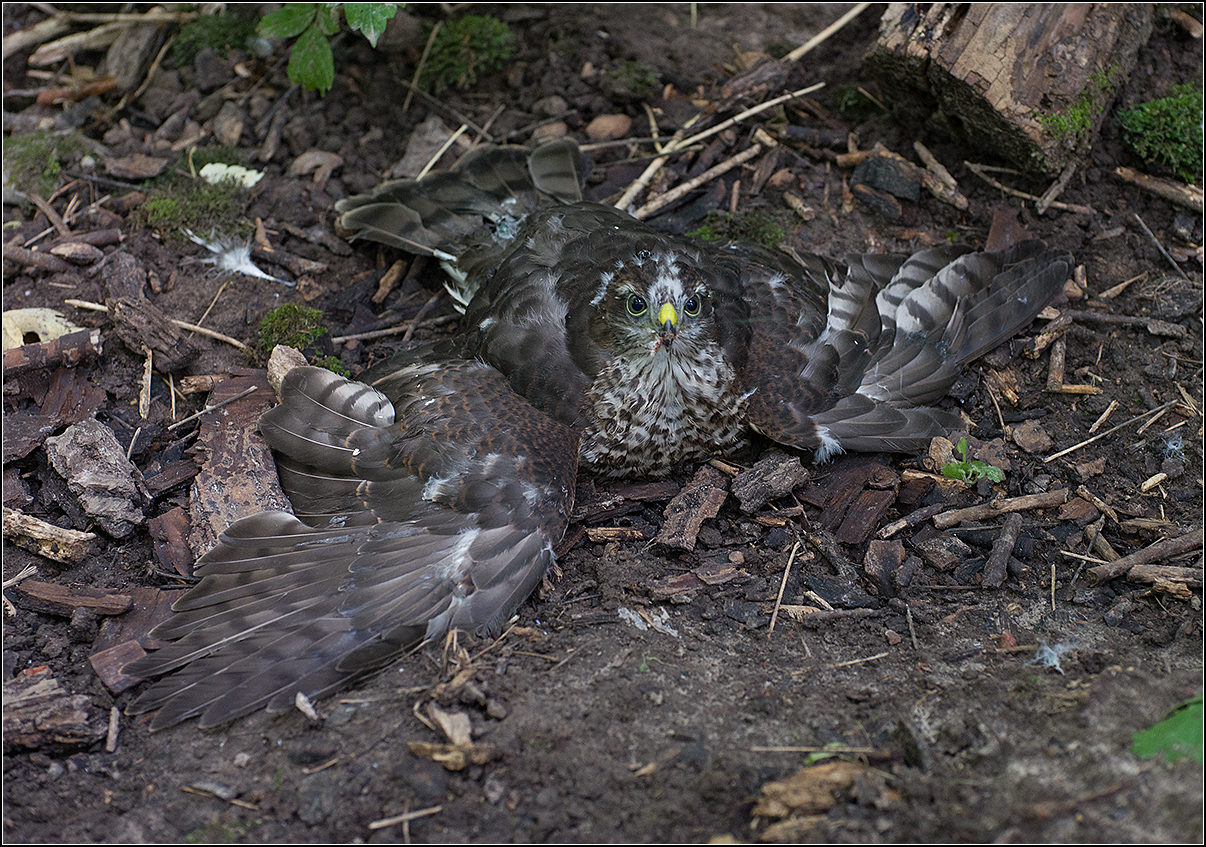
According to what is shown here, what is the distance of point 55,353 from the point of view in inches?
184

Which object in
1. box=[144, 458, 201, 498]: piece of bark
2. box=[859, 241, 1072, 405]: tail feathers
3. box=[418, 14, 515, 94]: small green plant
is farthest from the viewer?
box=[418, 14, 515, 94]: small green plant

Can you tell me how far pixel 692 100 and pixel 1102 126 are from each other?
2.57 meters

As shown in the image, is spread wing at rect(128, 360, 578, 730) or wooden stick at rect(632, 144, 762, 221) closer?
spread wing at rect(128, 360, 578, 730)

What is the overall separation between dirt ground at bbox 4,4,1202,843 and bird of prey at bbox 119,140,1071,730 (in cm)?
22

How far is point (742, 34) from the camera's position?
255 inches

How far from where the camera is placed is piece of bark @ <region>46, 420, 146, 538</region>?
4.17m

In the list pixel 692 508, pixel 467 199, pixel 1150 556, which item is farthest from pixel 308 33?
pixel 1150 556

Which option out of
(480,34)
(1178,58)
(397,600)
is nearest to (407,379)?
(397,600)

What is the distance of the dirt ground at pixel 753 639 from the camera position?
296cm

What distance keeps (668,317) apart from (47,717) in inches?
117

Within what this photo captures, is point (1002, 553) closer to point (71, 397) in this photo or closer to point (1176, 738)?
point (1176, 738)

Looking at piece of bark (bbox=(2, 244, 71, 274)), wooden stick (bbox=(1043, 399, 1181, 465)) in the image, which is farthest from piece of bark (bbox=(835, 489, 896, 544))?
piece of bark (bbox=(2, 244, 71, 274))

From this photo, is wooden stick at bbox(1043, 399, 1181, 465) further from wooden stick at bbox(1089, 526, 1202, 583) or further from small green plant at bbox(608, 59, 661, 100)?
small green plant at bbox(608, 59, 661, 100)

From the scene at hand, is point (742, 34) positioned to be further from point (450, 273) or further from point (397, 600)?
point (397, 600)
